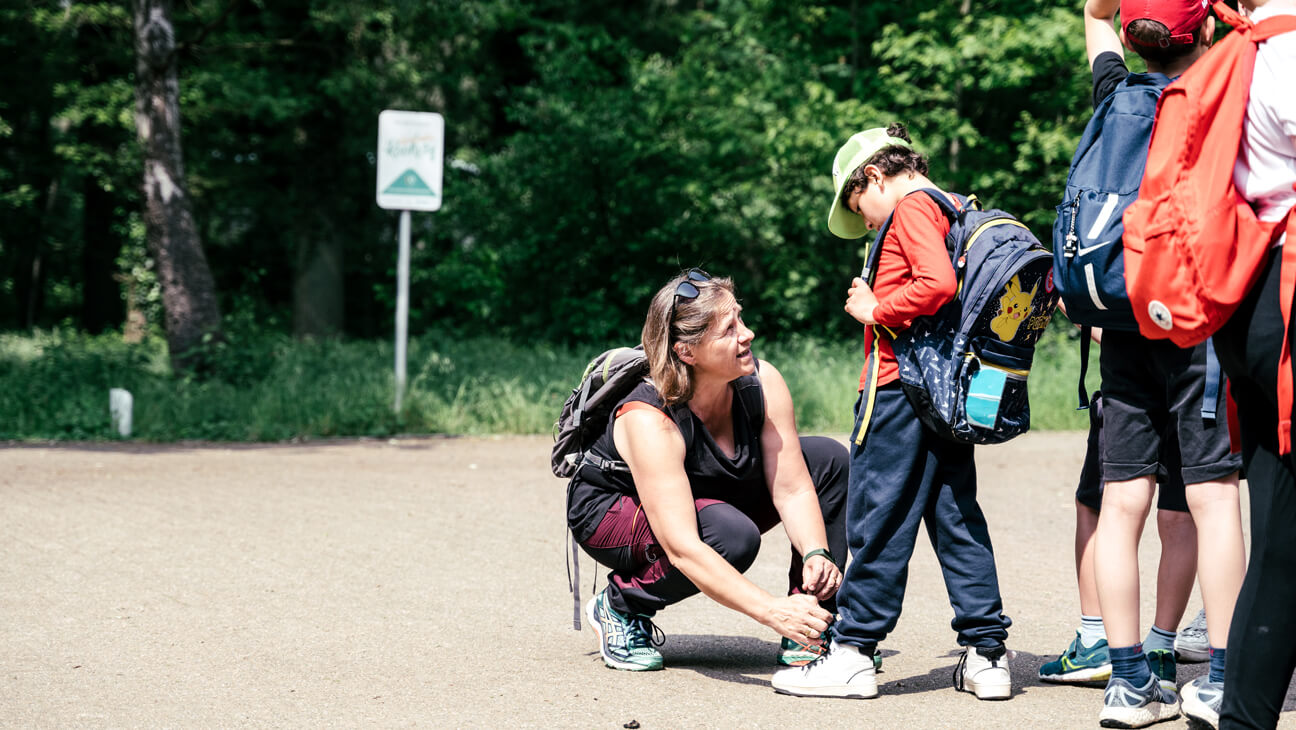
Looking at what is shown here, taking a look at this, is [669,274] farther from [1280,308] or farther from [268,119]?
[1280,308]

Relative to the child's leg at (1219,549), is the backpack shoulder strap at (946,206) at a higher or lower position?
higher

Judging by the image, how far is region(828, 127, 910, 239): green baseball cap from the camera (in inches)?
155

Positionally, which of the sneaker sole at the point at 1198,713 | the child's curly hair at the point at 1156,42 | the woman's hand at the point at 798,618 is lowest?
the sneaker sole at the point at 1198,713

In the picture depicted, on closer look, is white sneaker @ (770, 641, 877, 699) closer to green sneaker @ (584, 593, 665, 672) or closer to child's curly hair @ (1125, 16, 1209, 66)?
green sneaker @ (584, 593, 665, 672)

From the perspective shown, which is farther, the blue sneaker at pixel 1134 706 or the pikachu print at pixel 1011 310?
the pikachu print at pixel 1011 310

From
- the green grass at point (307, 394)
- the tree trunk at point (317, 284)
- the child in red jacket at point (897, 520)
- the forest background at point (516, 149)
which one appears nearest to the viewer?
the child in red jacket at point (897, 520)

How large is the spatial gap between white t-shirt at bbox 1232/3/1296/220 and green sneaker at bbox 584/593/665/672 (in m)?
2.36

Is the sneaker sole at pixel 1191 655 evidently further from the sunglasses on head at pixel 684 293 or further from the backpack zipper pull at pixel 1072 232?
the sunglasses on head at pixel 684 293

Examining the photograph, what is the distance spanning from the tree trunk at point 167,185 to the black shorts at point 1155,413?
11.1 meters

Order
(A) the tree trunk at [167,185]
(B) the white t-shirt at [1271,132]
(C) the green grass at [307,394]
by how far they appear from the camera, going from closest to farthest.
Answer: (B) the white t-shirt at [1271,132], (C) the green grass at [307,394], (A) the tree trunk at [167,185]

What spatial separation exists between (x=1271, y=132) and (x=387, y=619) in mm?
3504

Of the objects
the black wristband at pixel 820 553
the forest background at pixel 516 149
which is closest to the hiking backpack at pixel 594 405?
the black wristband at pixel 820 553

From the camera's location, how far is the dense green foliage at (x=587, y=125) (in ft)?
56.0

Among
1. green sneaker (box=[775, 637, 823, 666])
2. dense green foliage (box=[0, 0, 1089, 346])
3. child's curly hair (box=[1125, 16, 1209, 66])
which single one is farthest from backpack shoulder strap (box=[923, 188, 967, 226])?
dense green foliage (box=[0, 0, 1089, 346])
